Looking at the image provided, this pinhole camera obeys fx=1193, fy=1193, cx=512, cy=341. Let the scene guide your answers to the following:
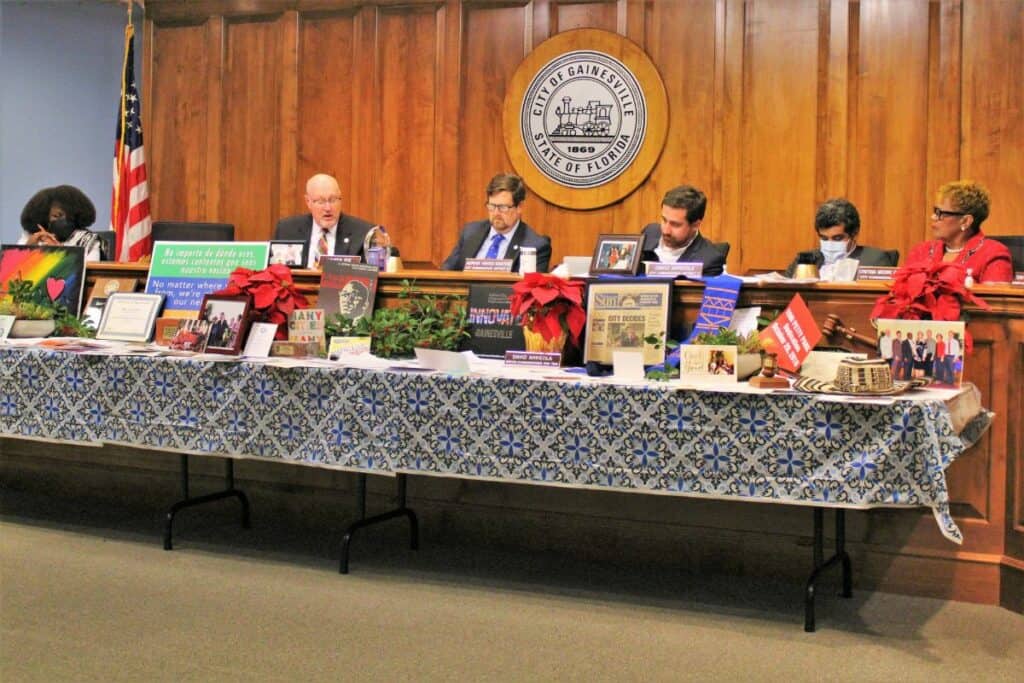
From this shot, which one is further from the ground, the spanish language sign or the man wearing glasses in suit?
the man wearing glasses in suit

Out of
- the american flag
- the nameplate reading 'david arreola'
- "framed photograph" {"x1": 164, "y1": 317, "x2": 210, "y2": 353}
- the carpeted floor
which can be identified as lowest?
the carpeted floor

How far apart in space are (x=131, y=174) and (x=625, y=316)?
4257 mm

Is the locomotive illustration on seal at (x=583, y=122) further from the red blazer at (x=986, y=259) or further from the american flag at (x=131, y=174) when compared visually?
the american flag at (x=131, y=174)

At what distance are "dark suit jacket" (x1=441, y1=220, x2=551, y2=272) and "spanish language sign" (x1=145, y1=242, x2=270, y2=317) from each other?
3.08 feet

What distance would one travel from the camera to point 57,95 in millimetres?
8102

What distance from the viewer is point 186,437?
365cm

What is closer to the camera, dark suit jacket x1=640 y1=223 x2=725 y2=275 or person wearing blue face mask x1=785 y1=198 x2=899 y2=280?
dark suit jacket x1=640 y1=223 x2=725 y2=275

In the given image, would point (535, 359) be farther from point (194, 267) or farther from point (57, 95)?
point (57, 95)

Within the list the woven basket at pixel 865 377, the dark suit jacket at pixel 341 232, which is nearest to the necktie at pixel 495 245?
the dark suit jacket at pixel 341 232

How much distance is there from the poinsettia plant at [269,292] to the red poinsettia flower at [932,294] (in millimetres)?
1866

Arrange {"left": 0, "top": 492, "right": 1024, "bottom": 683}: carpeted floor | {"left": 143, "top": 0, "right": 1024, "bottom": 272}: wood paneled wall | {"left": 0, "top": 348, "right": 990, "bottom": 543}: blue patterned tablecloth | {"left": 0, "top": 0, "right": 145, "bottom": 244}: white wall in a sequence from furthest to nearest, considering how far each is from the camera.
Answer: {"left": 0, "top": 0, "right": 145, "bottom": 244}: white wall < {"left": 143, "top": 0, "right": 1024, "bottom": 272}: wood paneled wall < {"left": 0, "top": 348, "right": 990, "bottom": 543}: blue patterned tablecloth < {"left": 0, "top": 492, "right": 1024, "bottom": 683}: carpeted floor

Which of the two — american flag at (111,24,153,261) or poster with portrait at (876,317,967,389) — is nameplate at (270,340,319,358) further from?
american flag at (111,24,153,261)

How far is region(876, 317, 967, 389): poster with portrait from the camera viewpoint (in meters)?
3.13

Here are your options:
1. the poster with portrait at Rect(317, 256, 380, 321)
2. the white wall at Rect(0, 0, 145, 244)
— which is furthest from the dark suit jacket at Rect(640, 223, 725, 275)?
the white wall at Rect(0, 0, 145, 244)
